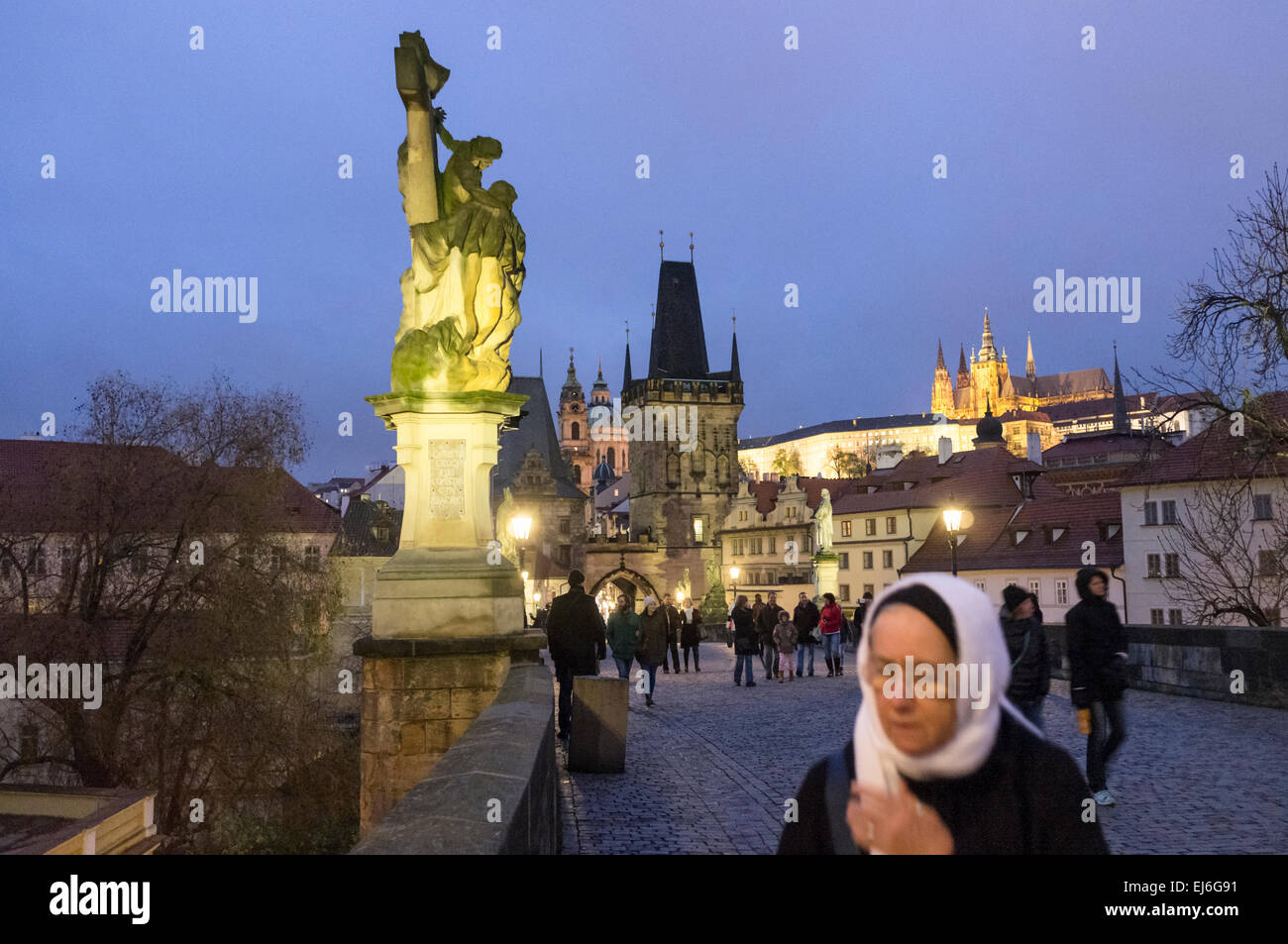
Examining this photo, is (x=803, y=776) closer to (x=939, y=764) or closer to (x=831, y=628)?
(x=939, y=764)

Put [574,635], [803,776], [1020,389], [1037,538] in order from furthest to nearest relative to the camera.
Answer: [1020,389], [1037,538], [574,635], [803,776]

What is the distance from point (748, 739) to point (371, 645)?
13.7 ft

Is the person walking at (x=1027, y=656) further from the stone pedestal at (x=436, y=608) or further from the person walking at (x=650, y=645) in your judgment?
the person walking at (x=650, y=645)

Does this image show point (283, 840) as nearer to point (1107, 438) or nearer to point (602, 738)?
point (602, 738)

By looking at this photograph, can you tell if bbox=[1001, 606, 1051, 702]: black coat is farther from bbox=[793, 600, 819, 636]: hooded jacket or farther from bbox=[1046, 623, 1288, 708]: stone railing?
bbox=[793, 600, 819, 636]: hooded jacket

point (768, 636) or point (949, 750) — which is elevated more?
point (949, 750)

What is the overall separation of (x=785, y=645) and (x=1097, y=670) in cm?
1098

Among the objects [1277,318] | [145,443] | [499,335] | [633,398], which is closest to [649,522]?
[633,398]

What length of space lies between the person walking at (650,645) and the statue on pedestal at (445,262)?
6.63m

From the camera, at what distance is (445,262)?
28.6 feet

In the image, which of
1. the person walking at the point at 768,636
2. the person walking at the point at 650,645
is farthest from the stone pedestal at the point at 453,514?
the person walking at the point at 768,636

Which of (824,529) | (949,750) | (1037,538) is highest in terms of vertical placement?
(824,529)

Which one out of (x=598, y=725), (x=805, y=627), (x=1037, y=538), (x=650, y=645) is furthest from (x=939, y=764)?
(x=1037, y=538)

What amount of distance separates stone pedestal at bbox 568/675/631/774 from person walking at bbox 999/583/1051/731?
3.47 meters
